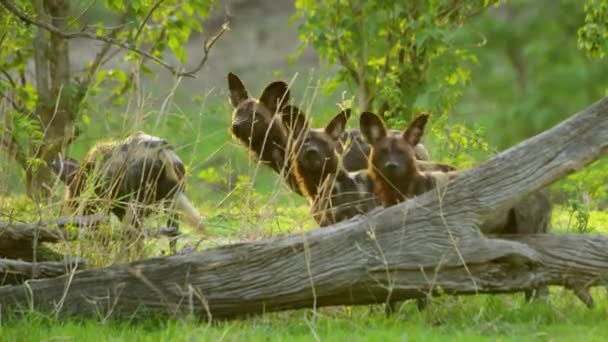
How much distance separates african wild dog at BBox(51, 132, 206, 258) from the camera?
21.1 ft

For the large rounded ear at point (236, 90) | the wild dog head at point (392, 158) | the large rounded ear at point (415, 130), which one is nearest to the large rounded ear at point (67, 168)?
the large rounded ear at point (236, 90)

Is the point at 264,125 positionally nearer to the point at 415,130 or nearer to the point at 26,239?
the point at 415,130

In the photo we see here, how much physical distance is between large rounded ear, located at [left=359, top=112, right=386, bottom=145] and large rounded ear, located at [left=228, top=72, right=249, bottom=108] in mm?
1263

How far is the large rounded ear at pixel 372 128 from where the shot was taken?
7.18m

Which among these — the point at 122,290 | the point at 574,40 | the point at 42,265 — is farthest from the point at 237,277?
the point at 574,40

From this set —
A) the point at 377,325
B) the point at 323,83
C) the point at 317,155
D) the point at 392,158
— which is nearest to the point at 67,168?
the point at 317,155

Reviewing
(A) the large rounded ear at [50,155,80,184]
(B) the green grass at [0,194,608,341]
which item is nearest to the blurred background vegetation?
(A) the large rounded ear at [50,155,80,184]

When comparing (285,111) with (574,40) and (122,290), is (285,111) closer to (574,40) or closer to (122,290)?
(122,290)

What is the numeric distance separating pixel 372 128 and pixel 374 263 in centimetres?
172

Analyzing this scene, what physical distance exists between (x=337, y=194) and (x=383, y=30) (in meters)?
3.00

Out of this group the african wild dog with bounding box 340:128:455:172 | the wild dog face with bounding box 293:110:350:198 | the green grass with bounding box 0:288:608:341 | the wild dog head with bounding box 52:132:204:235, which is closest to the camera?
the green grass with bounding box 0:288:608:341

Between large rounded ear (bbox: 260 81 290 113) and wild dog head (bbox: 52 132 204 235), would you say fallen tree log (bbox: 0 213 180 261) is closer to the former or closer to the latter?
wild dog head (bbox: 52 132 204 235)

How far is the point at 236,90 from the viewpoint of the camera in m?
8.29

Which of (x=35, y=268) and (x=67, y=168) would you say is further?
(x=67, y=168)
